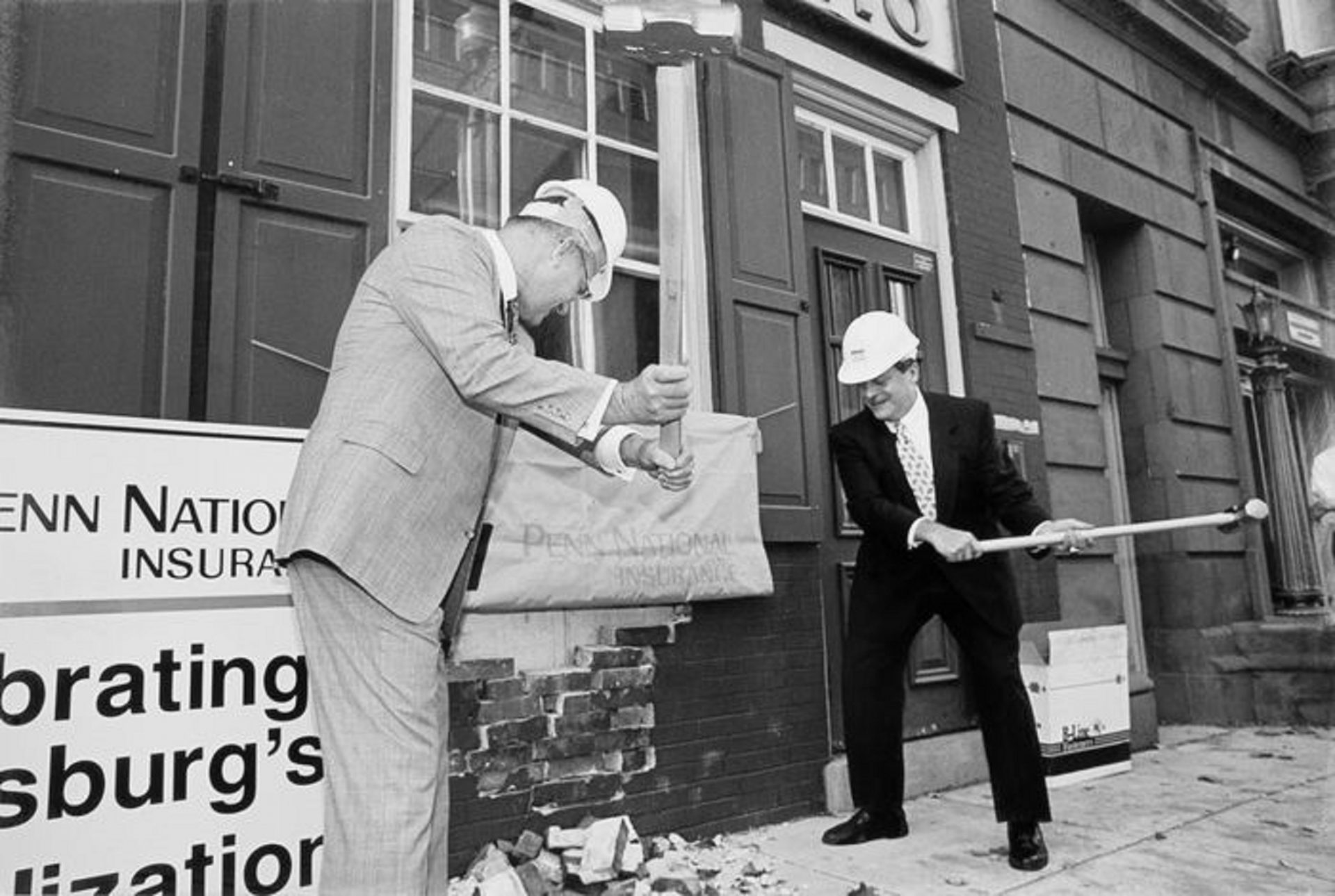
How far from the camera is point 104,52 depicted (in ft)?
9.82

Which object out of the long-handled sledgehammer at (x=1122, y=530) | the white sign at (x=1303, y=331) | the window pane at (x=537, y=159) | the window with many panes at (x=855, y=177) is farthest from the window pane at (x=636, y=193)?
the white sign at (x=1303, y=331)

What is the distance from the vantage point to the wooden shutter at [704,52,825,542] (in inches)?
172

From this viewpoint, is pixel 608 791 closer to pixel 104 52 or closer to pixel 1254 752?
pixel 104 52

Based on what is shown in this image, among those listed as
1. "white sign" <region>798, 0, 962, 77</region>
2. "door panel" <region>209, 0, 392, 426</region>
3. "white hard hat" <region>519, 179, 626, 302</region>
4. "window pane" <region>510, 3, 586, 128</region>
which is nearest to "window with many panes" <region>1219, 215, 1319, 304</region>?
"white sign" <region>798, 0, 962, 77</region>

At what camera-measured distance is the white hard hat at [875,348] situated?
366 centimetres

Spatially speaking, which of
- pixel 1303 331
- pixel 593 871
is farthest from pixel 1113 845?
pixel 1303 331

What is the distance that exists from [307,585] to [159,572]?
0.88 m

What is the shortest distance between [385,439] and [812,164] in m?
4.01

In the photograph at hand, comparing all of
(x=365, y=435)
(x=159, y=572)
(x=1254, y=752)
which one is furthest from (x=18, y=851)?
(x=1254, y=752)

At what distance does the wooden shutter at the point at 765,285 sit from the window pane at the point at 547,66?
643 mm

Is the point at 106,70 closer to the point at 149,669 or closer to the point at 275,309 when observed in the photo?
the point at 275,309

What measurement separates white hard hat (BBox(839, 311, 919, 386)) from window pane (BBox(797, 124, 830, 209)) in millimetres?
1725

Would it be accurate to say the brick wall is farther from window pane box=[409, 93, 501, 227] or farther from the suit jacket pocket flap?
window pane box=[409, 93, 501, 227]

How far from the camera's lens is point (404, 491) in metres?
1.96
